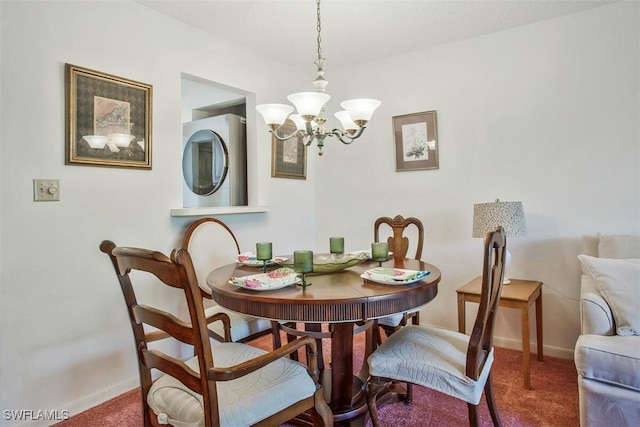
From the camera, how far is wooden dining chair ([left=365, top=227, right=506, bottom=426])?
1.44m

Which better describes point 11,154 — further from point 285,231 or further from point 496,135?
point 496,135

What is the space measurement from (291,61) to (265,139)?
758mm

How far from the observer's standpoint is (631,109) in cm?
239

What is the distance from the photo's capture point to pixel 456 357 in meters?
1.57

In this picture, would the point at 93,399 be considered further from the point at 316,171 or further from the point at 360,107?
the point at 316,171

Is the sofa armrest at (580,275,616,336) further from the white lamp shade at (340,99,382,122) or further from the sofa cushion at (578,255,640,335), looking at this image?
the white lamp shade at (340,99,382,122)

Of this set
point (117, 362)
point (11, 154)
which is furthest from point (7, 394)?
point (11, 154)

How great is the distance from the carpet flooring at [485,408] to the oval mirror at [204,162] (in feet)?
6.05

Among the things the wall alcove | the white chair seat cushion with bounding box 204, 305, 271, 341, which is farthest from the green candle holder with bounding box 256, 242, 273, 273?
the wall alcove

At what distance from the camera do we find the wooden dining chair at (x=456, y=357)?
A: 1443mm

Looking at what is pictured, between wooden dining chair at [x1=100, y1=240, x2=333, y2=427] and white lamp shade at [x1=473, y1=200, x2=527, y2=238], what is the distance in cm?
162

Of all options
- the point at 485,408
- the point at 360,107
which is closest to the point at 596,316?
the point at 485,408

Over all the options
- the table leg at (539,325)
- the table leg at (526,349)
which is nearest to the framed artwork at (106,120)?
the table leg at (526,349)

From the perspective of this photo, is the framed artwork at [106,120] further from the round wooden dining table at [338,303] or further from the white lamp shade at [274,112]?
the round wooden dining table at [338,303]
